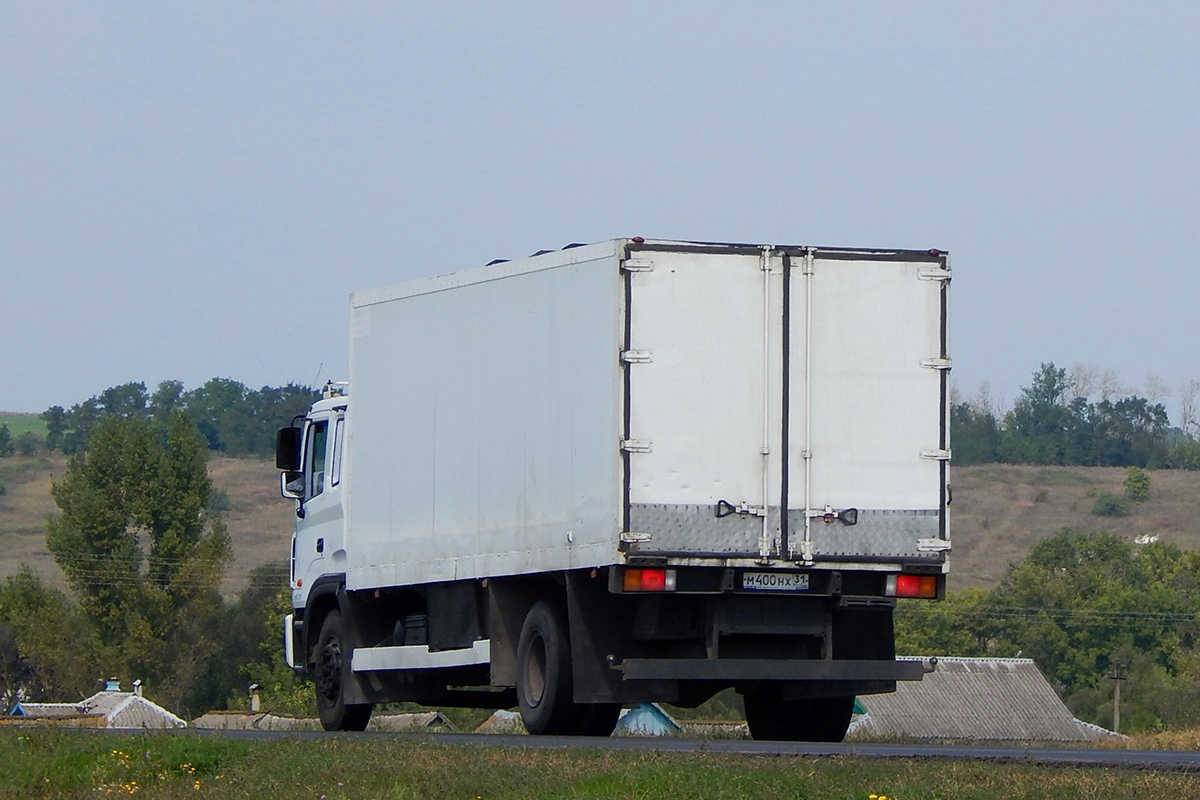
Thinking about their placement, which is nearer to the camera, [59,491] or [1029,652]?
[59,491]

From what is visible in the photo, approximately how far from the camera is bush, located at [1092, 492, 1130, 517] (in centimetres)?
15000

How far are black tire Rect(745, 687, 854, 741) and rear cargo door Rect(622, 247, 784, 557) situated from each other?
2278mm

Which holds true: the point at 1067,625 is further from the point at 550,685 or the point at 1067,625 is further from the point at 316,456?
the point at 550,685

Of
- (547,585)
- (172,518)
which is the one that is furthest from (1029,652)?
(547,585)

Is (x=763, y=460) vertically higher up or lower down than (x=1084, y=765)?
higher up

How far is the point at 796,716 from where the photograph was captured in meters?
17.6

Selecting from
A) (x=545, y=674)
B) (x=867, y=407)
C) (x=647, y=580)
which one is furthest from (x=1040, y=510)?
(x=647, y=580)

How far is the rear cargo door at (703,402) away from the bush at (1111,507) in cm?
13911

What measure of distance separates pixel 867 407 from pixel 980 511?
5392 inches

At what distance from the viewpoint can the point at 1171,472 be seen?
162 meters

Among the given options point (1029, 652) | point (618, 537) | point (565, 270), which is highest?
point (565, 270)

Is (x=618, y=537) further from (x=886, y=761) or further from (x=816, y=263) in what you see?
(x=886, y=761)

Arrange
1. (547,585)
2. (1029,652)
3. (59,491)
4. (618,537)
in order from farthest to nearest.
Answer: (1029,652)
(59,491)
(547,585)
(618,537)

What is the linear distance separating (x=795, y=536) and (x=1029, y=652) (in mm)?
85694
